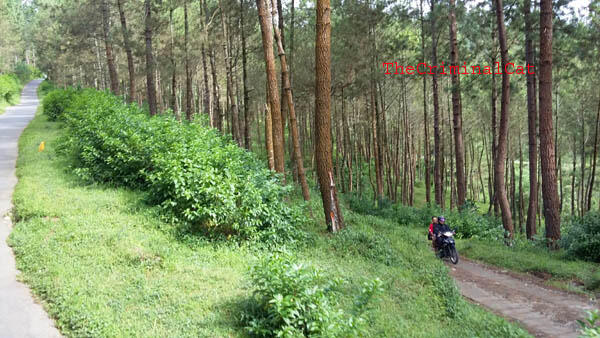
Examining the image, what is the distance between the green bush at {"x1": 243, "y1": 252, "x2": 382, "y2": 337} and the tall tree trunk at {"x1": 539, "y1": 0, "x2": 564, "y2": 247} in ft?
31.7

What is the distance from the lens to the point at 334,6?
22.1 meters

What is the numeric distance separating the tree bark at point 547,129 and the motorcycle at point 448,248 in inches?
117

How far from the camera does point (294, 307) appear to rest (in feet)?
18.8

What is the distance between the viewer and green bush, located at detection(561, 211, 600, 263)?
1216 centimetres

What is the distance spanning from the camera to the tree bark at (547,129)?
1294cm

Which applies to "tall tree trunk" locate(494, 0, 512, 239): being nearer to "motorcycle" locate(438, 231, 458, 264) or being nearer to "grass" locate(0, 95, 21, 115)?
"motorcycle" locate(438, 231, 458, 264)

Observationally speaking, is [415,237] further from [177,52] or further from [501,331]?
[177,52]

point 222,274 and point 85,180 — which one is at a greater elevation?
point 85,180

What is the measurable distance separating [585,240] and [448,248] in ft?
11.3

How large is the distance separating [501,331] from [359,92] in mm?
17036

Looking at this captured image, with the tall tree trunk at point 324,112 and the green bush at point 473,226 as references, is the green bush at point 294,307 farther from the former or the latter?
the green bush at point 473,226

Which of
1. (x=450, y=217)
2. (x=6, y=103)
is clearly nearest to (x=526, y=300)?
(x=450, y=217)

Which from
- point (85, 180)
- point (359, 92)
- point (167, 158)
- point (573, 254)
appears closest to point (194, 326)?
point (167, 158)

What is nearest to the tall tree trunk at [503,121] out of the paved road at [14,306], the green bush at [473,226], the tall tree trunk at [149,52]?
the green bush at [473,226]
